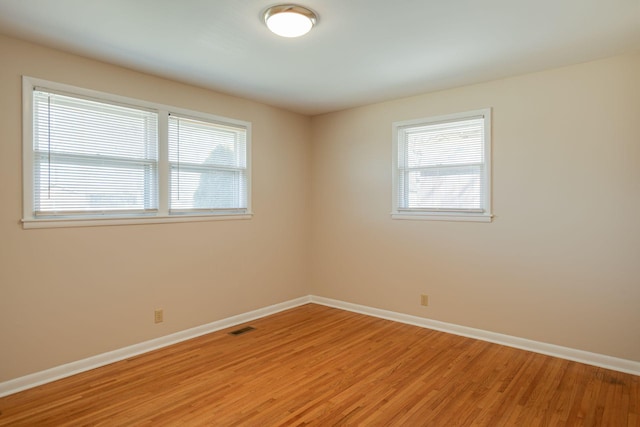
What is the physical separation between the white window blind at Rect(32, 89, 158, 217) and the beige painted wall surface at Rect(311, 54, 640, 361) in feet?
8.28

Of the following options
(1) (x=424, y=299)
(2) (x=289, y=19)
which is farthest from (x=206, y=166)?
(1) (x=424, y=299)

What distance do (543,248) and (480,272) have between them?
2.05ft

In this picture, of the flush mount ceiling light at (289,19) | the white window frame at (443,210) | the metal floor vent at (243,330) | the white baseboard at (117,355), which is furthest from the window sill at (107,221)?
the flush mount ceiling light at (289,19)

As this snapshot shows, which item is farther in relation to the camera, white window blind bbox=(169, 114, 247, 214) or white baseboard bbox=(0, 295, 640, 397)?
white window blind bbox=(169, 114, 247, 214)

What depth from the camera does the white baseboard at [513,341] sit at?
3.14 m

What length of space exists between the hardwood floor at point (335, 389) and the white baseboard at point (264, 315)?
8 centimetres

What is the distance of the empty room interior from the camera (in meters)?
2.58

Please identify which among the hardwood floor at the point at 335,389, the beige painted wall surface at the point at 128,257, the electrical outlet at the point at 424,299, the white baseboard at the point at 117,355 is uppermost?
the beige painted wall surface at the point at 128,257

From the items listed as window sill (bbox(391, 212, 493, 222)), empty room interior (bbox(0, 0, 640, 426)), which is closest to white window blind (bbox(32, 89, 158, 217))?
empty room interior (bbox(0, 0, 640, 426))

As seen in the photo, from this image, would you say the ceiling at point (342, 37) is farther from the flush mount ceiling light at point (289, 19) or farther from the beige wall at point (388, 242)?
the beige wall at point (388, 242)

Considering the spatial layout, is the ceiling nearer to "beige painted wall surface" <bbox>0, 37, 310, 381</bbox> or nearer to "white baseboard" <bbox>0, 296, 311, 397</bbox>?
"beige painted wall surface" <bbox>0, 37, 310, 381</bbox>

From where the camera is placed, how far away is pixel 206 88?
4.04 meters

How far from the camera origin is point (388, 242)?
457cm

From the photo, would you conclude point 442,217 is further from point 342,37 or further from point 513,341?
point 342,37
